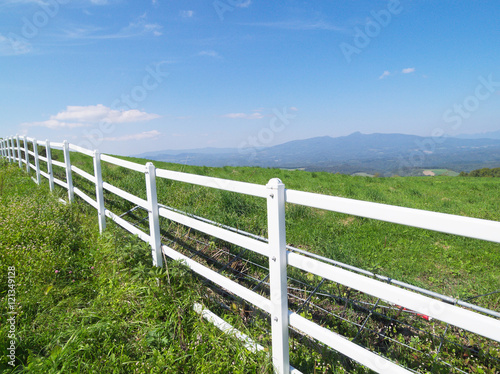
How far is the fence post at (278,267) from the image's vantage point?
→ 223cm

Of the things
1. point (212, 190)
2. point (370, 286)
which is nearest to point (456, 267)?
point (370, 286)

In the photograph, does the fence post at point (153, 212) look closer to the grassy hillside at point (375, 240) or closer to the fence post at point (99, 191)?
the grassy hillside at point (375, 240)

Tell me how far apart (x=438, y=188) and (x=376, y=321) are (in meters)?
11.8

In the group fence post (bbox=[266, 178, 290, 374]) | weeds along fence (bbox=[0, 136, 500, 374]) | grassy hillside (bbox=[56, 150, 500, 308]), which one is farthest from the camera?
grassy hillside (bbox=[56, 150, 500, 308])

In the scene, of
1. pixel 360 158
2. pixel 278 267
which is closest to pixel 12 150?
pixel 278 267

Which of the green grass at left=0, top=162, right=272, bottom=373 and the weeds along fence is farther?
the green grass at left=0, top=162, right=272, bottom=373

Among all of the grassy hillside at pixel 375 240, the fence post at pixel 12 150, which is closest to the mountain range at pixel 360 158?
the grassy hillside at pixel 375 240

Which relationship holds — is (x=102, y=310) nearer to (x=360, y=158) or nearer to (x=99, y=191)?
(x=99, y=191)

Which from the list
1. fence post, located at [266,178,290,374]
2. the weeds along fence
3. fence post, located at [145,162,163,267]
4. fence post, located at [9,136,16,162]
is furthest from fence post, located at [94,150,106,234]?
fence post, located at [9,136,16,162]

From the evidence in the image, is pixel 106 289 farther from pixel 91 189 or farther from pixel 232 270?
pixel 91 189

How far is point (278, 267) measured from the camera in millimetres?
2242

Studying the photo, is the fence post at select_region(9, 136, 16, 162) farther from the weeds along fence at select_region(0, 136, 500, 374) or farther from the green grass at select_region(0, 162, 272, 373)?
the weeds along fence at select_region(0, 136, 500, 374)

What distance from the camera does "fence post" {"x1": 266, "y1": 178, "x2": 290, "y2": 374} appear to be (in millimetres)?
2227

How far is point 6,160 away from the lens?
54.2ft
